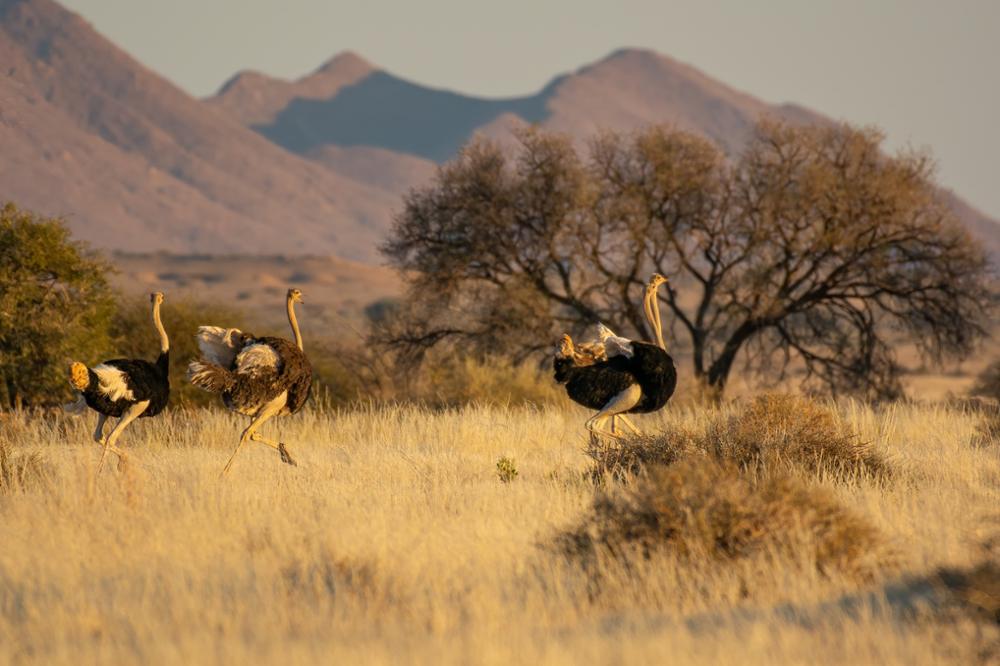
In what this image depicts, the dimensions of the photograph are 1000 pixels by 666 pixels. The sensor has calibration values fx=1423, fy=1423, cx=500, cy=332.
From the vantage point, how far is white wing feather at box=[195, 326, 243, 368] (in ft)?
41.5

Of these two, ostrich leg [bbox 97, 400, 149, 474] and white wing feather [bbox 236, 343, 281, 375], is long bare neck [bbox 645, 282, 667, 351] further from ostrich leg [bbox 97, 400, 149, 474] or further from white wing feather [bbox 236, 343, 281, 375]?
ostrich leg [bbox 97, 400, 149, 474]

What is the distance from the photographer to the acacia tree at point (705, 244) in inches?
1079

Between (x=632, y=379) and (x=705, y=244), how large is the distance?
16.5 metres

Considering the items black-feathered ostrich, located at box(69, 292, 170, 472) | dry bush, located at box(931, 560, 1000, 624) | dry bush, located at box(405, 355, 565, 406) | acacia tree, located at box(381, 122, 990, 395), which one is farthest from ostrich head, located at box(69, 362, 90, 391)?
acacia tree, located at box(381, 122, 990, 395)

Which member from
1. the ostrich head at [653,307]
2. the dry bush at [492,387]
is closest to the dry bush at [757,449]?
the ostrich head at [653,307]

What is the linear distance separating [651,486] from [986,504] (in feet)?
10.7

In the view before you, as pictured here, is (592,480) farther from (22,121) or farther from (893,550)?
(22,121)

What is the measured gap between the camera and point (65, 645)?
6.63 metres

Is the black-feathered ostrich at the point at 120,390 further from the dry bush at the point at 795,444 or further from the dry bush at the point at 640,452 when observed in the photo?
the dry bush at the point at 795,444

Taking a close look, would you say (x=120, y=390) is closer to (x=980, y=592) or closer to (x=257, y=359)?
(x=257, y=359)

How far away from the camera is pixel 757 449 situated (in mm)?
11695

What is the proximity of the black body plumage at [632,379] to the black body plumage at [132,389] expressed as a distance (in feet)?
12.1

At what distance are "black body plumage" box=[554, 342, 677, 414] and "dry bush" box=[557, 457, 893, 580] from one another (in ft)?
14.1

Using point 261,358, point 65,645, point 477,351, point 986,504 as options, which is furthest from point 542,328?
point 65,645
